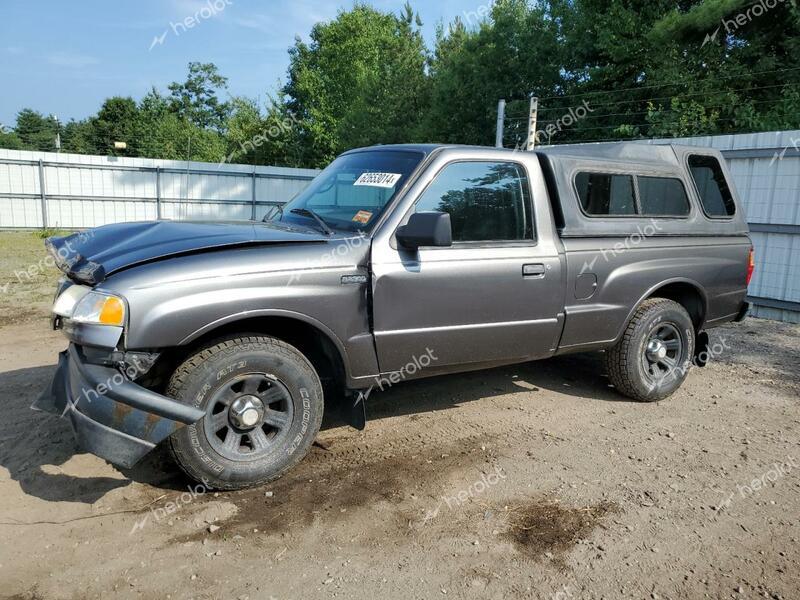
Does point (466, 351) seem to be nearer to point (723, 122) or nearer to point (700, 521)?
point (700, 521)

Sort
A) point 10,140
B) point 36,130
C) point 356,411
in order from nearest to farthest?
1. point 356,411
2. point 10,140
3. point 36,130

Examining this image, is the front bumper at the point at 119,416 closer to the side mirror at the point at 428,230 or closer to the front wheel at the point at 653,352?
the side mirror at the point at 428,230

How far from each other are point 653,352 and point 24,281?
31.8 feet

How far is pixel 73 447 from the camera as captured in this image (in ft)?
12.3

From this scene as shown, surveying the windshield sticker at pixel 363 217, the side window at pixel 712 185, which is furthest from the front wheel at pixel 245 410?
the side window at pixel 712 185

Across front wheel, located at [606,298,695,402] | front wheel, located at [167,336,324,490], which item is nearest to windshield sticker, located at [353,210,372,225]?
front wheel, located at [167,336,324,490]

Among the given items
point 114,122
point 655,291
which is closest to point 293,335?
point 655,291

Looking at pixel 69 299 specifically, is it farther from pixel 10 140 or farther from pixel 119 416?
pixel 10 140

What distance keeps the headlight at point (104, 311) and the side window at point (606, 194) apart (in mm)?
3264

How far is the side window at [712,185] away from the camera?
17.1 ft

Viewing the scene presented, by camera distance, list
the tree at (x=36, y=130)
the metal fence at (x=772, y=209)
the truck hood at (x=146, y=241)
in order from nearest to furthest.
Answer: the truck hood at (x=146, y=241)
the metal fence at (x=772, y=209)
the tree at (x=36, y=130)

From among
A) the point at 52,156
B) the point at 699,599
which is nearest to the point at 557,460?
the point at 699,599

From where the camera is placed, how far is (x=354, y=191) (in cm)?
407

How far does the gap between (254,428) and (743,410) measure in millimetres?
3998
